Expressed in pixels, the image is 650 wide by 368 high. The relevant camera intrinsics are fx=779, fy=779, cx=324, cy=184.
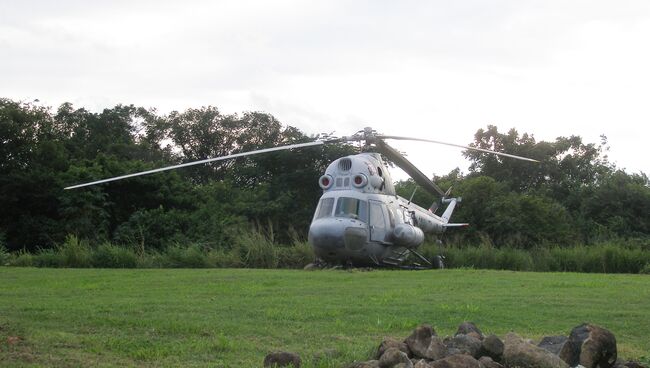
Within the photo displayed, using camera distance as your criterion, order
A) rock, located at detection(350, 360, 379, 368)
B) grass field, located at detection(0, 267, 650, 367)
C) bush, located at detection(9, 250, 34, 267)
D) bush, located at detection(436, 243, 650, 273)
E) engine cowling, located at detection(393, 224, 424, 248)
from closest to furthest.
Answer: rock, located at detection(350, 360, 379, 368), grass field, located at detection(0, 267, 650, 367), bush, located at detection(9, 250, 34, 267), engine cowling, located at detection(393, 224, 424, 248), bush, located at detection(436, 243, 650, 273)

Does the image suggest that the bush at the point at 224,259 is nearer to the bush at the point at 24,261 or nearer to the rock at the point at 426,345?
the bush at the point at 24,261

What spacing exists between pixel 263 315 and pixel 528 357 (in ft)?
11.8

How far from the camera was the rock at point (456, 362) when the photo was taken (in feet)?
15.7

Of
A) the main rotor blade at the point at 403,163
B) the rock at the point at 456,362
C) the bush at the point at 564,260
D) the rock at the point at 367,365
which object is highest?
the main rotor blade at the point at 403,163

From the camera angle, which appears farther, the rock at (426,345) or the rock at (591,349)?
the rock at (591,349)

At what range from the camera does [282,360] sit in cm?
533

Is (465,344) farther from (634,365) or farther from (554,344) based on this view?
(634,365)

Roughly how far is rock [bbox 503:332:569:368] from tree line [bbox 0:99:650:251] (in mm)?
17688

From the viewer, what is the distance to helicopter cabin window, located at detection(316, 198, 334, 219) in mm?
19438

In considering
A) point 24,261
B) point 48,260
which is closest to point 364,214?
point 48,260

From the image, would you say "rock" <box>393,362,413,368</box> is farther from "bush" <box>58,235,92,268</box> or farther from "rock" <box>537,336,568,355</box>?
"bush" <box>58,235,92,268</box>

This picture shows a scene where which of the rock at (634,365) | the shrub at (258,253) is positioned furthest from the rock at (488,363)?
the shrub at (258,253)

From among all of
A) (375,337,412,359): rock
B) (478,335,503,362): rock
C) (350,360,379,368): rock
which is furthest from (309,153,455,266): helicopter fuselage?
(350,360,379,368): rock

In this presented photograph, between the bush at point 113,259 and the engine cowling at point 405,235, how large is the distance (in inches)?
261
